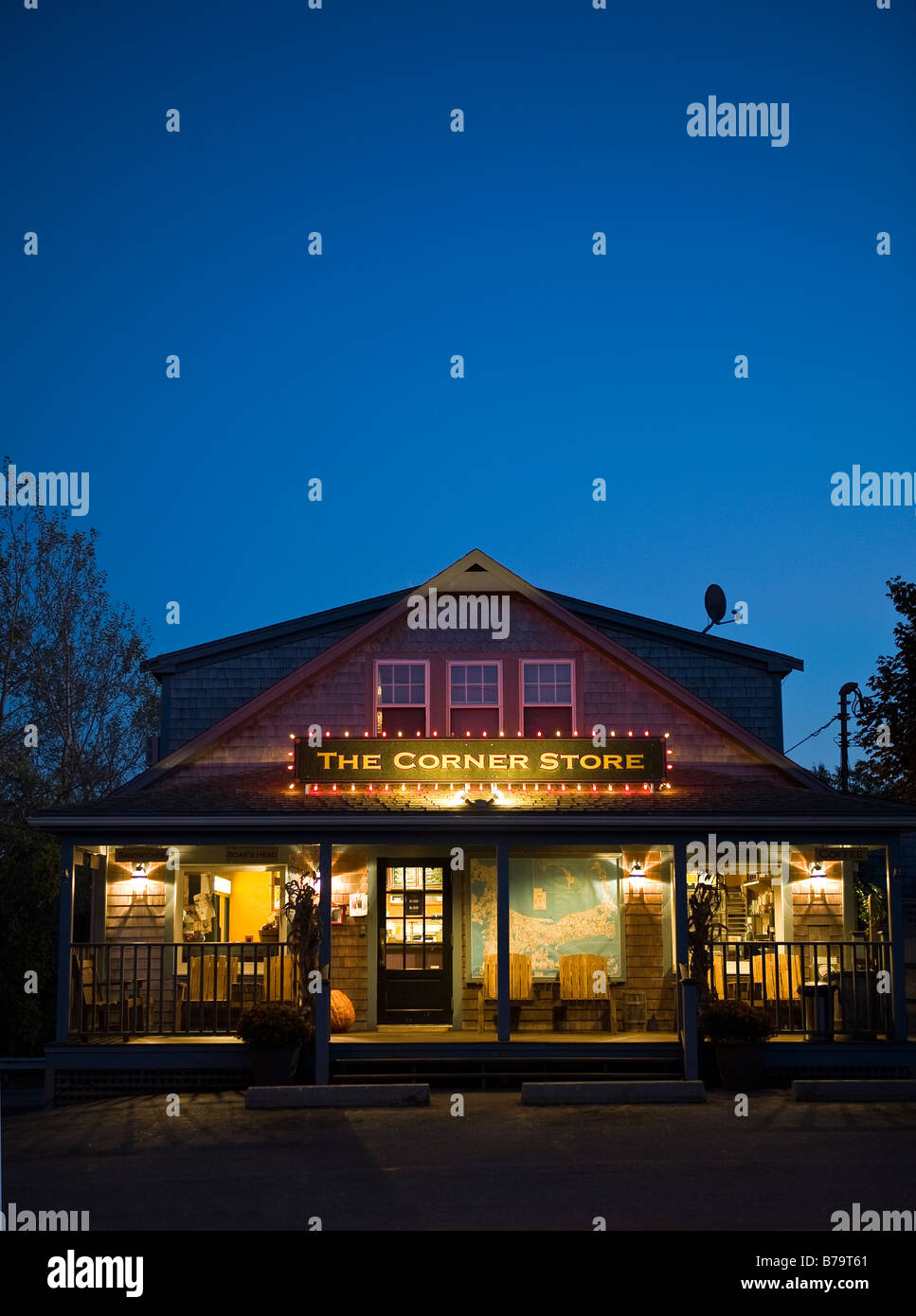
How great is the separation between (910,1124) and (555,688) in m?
7.97

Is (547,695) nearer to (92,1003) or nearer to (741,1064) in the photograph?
(741,1064)

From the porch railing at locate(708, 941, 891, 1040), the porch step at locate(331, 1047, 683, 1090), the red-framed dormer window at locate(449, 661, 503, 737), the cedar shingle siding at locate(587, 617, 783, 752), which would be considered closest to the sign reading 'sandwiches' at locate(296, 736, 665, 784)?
the red-framed dormer window at locate(449, 661, 503, 737)

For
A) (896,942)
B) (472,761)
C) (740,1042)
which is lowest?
(740,1042)

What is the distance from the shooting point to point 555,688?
18.8 meters

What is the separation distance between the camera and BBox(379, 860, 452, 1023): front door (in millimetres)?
18031

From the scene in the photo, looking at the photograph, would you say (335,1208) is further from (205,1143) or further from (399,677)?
(399,677)

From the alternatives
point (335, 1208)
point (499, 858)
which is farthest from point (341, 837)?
point (335, 1208)

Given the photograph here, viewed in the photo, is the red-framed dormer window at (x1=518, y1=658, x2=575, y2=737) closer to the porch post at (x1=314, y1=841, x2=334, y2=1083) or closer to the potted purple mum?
the porch post at (x1=314, y1=841, x2=334, y2=1083)

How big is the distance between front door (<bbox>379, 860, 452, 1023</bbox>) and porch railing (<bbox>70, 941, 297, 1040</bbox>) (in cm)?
149

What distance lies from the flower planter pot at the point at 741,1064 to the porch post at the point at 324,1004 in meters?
4.40

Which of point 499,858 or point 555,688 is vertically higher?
point 555,688

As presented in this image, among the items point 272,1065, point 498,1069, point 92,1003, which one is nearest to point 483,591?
point 498,1069

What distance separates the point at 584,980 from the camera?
17250mm

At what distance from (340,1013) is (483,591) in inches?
240
